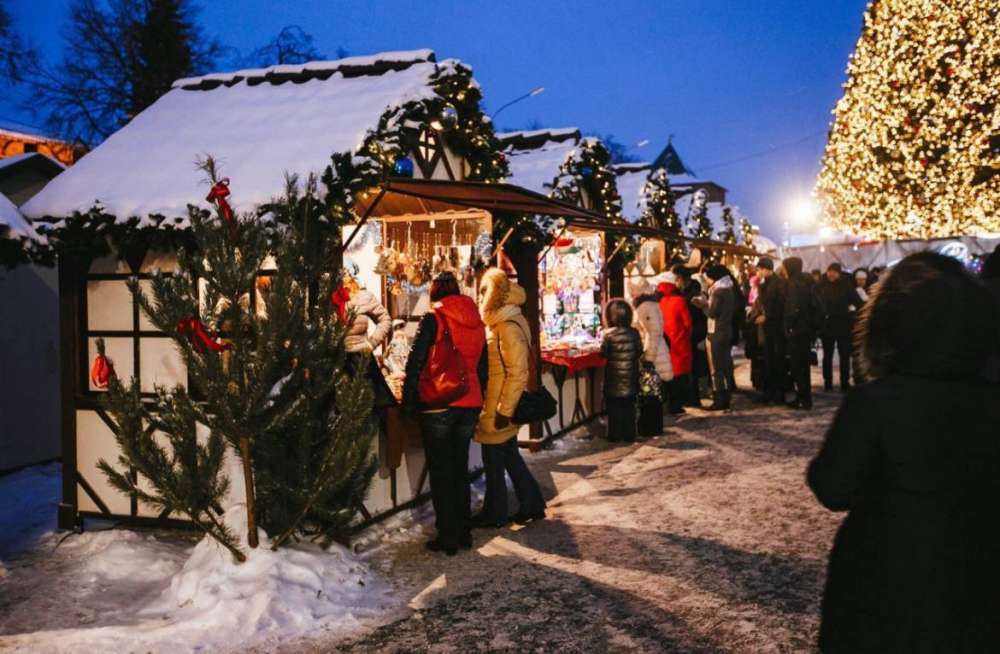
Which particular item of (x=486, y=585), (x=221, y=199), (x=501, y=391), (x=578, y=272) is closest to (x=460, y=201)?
(x=501, y=391)

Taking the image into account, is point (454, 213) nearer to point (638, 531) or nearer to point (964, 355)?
point (638, 531)

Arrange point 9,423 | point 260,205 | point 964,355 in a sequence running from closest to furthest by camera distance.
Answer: point 964,355
point 260,205
point 9,423

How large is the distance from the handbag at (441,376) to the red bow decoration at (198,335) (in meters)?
1.48

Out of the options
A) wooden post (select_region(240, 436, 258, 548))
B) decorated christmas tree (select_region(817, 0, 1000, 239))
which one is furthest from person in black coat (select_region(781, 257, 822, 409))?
decorated christmas tree (select_region(817, 0, 1000, 239))

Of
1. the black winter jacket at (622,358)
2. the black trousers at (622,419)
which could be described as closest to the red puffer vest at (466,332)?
the black winter jacket at (622,358)

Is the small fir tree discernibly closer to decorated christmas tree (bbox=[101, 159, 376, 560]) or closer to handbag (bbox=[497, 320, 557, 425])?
handbag (bbox=[497, 320, 557, 425])

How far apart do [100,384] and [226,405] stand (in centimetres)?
259

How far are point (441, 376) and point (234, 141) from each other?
124 inches

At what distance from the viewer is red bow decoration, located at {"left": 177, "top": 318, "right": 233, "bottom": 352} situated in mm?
5141

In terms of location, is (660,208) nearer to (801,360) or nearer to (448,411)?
(801,360)

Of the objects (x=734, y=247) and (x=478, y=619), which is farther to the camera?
(x=734, y=247)

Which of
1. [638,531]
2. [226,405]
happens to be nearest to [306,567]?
[226,405]

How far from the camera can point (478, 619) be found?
4.96 meters

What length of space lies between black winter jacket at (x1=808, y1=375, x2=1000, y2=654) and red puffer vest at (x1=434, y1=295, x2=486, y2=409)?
404 centimetres
